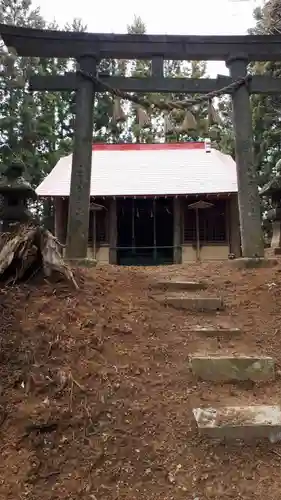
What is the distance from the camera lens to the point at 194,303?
4.76 metres

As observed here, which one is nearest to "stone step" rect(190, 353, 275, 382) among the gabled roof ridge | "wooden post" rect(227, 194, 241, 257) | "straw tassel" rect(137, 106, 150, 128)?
"straw tassel" rect(137, 106, 150, 128)

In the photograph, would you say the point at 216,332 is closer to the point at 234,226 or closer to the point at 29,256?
the point at 29,256

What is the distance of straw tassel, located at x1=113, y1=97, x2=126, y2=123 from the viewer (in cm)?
742

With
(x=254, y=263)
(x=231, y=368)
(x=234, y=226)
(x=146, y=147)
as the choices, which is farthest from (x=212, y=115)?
(x=146, y=147)

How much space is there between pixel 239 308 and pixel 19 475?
2.93 m

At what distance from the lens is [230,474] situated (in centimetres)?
269

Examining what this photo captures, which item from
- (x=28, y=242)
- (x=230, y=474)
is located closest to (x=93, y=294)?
(x=28, y=242)

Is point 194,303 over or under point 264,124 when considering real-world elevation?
under

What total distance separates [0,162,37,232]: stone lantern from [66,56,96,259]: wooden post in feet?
2.52

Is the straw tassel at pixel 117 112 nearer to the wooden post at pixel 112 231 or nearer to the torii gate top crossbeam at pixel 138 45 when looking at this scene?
the torii gate top crossbeam at pixel 138 45

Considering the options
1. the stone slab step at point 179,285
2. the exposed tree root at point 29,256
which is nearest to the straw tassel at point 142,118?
the stone slab step at point 179,285

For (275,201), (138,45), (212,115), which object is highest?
(138,45)

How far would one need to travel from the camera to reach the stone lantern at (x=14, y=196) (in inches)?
225

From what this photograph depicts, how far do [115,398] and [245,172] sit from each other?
15.5ft
